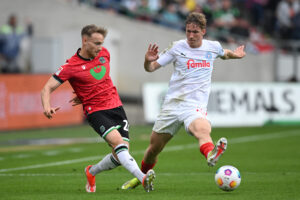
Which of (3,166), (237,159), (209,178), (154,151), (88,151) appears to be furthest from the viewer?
A: (88,151)

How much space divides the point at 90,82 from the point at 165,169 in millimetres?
3761

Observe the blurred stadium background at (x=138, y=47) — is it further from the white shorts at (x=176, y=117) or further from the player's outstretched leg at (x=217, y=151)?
A: the player's outstretched leg at (x=217, y=151)

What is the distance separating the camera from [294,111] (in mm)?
24375

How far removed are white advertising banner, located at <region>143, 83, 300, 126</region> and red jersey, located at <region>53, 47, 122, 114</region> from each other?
43.6 ft

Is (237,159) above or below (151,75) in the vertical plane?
below

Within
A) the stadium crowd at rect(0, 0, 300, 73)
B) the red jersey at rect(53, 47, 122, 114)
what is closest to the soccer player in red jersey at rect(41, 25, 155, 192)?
the red jersey at rect(53, 47, 122, 114)

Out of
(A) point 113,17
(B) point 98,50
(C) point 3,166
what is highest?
(A) point 113,17

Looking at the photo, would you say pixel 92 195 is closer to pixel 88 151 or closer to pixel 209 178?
pixel 209 178

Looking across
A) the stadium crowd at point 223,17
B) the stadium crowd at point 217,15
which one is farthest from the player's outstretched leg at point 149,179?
the stadium crowd at point 217,15

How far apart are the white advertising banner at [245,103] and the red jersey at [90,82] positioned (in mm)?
13293

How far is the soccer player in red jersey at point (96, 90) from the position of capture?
9.78m

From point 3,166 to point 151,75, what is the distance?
16.3 m

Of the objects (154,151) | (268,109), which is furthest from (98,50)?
(268,109)

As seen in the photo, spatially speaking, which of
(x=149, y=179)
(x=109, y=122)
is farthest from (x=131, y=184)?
(x=149, y=179)
